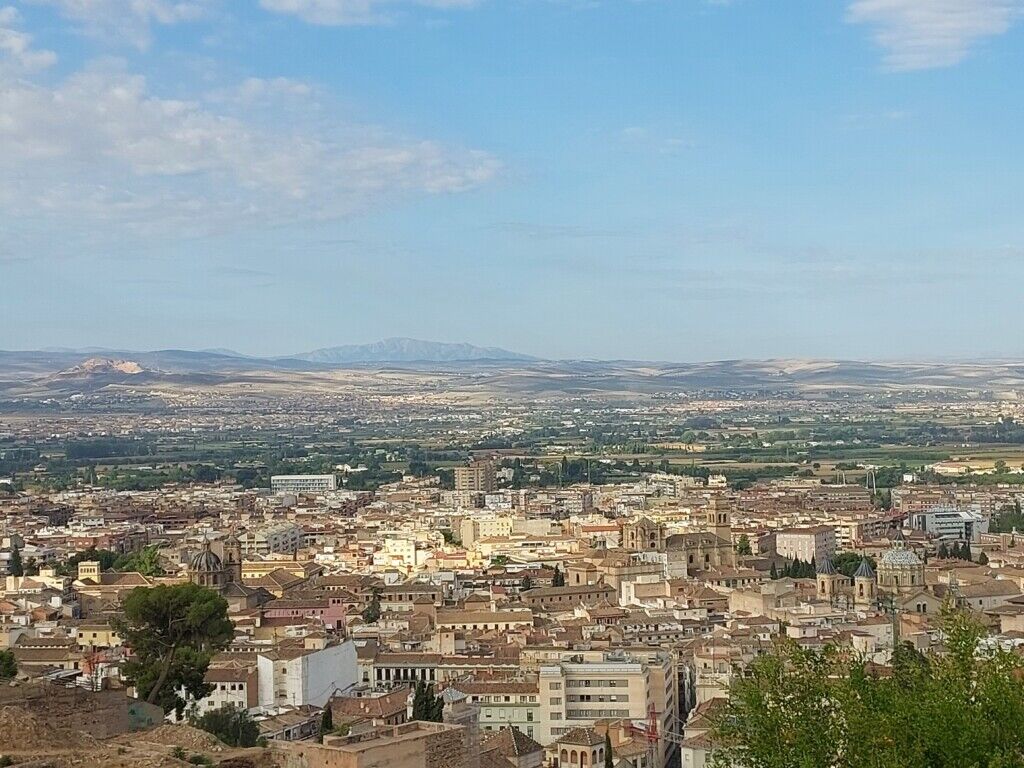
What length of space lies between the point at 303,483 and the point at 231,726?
58521 millimetres

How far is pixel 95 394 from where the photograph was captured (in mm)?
180625

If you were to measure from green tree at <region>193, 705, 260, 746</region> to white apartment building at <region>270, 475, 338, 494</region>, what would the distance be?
2139 inches

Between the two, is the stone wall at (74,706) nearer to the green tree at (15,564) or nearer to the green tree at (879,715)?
the green tree at (879,715)

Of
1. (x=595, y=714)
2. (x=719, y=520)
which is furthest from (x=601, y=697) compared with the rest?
(x=719, y=520)

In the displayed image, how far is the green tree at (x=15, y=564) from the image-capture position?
140ft

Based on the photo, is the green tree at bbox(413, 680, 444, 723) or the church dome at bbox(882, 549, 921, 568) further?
the church dome at bbox(882, 549, 921, 568)

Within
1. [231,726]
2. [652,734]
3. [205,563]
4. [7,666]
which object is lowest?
[652,734]

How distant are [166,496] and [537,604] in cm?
3740

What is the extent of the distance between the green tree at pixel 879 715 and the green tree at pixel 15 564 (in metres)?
32.5

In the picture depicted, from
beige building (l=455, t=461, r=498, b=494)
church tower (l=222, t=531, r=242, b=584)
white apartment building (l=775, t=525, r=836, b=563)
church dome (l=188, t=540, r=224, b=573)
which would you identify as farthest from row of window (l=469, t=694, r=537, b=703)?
beige building (l=455, t=461, r=498, b=494)

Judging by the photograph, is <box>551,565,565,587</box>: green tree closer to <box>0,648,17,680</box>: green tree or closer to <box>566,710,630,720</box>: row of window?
<box>566,710,630,720</box>: row of window

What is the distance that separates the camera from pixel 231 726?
19578 mm

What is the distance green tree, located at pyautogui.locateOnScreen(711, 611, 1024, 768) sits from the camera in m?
11.3

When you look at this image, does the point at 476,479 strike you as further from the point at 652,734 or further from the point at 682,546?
the point at 652,734
